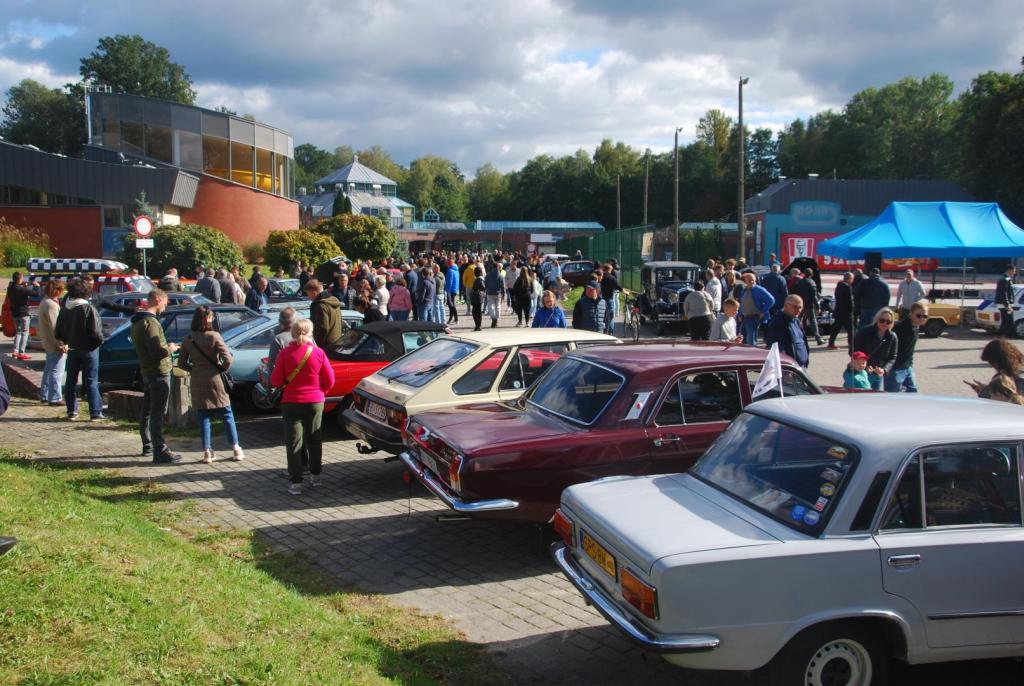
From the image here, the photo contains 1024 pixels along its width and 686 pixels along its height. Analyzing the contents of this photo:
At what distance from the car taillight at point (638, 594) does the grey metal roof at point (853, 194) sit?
57903 millimetres

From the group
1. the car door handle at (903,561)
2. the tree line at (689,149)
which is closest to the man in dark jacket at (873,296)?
the car door handle at (903,561)

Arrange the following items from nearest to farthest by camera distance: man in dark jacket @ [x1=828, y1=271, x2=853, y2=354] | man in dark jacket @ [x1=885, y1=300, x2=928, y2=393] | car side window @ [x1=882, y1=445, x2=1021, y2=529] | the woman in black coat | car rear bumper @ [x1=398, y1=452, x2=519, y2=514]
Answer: car side window @ [x1=882, y1=445, x2=1021, y2=529] → car rear bumper @ [x1=398, y1=452, x2=519, y2=514] → the woman in black coat → man in dark jacket @ [x1=885, y1=300, x2=928, y2=393] → man in dark jacket @ [x1=828, y1=271, x2=853, y2=354]

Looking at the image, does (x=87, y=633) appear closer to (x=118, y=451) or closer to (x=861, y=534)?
(x=861, y=534)

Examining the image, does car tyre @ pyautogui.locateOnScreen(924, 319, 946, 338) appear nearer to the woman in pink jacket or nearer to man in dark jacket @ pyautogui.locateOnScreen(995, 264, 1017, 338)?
man in dark jacket @ pyautogui.locateOnScreen(995, 264, 1017, 338)

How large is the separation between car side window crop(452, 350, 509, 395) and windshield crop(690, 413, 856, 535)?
11.2 feet

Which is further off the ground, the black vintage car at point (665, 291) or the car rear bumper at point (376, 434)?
the black vintage car at point (665, 291)

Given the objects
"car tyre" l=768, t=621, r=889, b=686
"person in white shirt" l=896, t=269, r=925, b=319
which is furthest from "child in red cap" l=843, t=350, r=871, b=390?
"person in white shirt" l=896, t=269, r=925, b=319

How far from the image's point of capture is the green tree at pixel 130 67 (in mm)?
96250

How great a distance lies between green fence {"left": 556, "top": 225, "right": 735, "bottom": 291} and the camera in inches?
1293

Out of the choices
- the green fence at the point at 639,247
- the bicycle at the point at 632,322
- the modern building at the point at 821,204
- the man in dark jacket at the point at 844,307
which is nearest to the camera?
the man in dark jacket at the point at 844,307

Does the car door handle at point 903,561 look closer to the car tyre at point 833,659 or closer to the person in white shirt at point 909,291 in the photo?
the car tyre at point 833,659

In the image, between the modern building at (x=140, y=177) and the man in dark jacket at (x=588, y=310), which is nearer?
the man in dark jacket at (x=588, y=310)

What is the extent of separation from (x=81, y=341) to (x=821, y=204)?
5523 cm

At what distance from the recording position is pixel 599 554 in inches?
173
